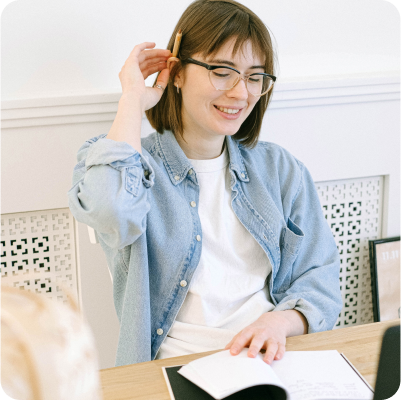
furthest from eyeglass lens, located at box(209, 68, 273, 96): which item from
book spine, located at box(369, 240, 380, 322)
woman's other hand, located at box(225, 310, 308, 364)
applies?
book spine, located at box(369, 240, 380, 322)

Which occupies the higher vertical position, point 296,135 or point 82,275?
point 296,135

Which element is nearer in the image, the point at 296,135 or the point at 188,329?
the point at 188,329

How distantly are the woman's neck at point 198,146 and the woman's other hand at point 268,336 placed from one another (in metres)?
0.44

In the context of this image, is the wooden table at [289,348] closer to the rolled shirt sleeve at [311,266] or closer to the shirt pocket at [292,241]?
the rolled shirt sleeve at [311,266]

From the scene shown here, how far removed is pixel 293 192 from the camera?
130 cm

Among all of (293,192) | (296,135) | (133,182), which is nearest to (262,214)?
(293,192)

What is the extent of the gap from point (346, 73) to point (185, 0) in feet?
2.13

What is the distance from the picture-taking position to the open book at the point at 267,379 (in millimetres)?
742

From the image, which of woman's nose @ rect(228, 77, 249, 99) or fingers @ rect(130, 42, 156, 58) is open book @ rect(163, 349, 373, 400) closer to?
woman's nose @ rect(228, 77, 249, 99)

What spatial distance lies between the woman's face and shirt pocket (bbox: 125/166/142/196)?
0.25 metres

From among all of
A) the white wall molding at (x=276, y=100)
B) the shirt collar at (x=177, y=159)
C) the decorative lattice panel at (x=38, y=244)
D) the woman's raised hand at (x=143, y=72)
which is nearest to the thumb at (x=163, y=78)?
the woman's raised hand at (x=143, y=72)

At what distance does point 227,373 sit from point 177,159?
1.89ft

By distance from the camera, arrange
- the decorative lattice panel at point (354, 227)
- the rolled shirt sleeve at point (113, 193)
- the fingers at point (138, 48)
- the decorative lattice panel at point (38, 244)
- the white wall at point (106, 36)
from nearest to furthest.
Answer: the rolled shirt sleeve at point (113, 193), the fingers at point (138, 48), the white wall at point (106, 36), the decorative lattice panel at point (38, 244), the decorative lattice panel at point (354, 227)

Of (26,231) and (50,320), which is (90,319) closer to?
(26,231)
